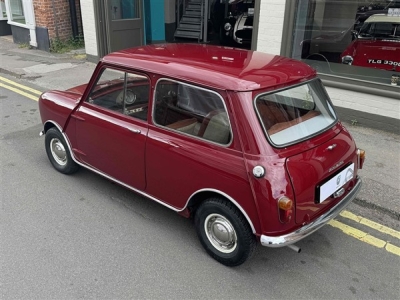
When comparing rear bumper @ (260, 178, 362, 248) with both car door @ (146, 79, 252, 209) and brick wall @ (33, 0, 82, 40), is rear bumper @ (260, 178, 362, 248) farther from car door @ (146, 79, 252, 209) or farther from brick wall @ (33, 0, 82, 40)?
brick wall @ (33, 0, 82, 40)

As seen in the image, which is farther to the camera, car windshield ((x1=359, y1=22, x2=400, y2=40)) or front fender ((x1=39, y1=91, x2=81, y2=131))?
car windshield ((x1=359, y1=22, x2=400, y2=40))

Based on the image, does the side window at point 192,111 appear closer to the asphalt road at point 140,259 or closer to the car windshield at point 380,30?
the asphalt road at point 140,259

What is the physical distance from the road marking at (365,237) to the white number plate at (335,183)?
2.05ft

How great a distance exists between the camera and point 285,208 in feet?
8.39

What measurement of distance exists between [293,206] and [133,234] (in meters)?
1.57

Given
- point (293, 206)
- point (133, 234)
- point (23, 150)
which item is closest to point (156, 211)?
point (133, 234)

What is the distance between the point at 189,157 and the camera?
117 inches

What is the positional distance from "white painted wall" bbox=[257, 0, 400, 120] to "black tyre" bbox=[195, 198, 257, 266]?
153 inches

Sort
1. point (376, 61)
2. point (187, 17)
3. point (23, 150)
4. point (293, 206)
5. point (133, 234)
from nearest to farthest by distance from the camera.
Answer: point (293, 206)
point (133, 234)
point (23, 150)
point (376, 61)
point (187, 17)

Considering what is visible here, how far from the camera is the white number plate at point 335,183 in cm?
284

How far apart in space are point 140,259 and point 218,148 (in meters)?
1.18

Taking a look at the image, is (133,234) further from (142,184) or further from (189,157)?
(189,157)

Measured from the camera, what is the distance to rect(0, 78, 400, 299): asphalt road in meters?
2.79

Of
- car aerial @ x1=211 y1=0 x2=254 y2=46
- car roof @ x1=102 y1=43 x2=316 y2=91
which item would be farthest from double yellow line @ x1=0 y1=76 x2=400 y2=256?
car aerial @ x1=211 y1=0 x2=254 y2=46
